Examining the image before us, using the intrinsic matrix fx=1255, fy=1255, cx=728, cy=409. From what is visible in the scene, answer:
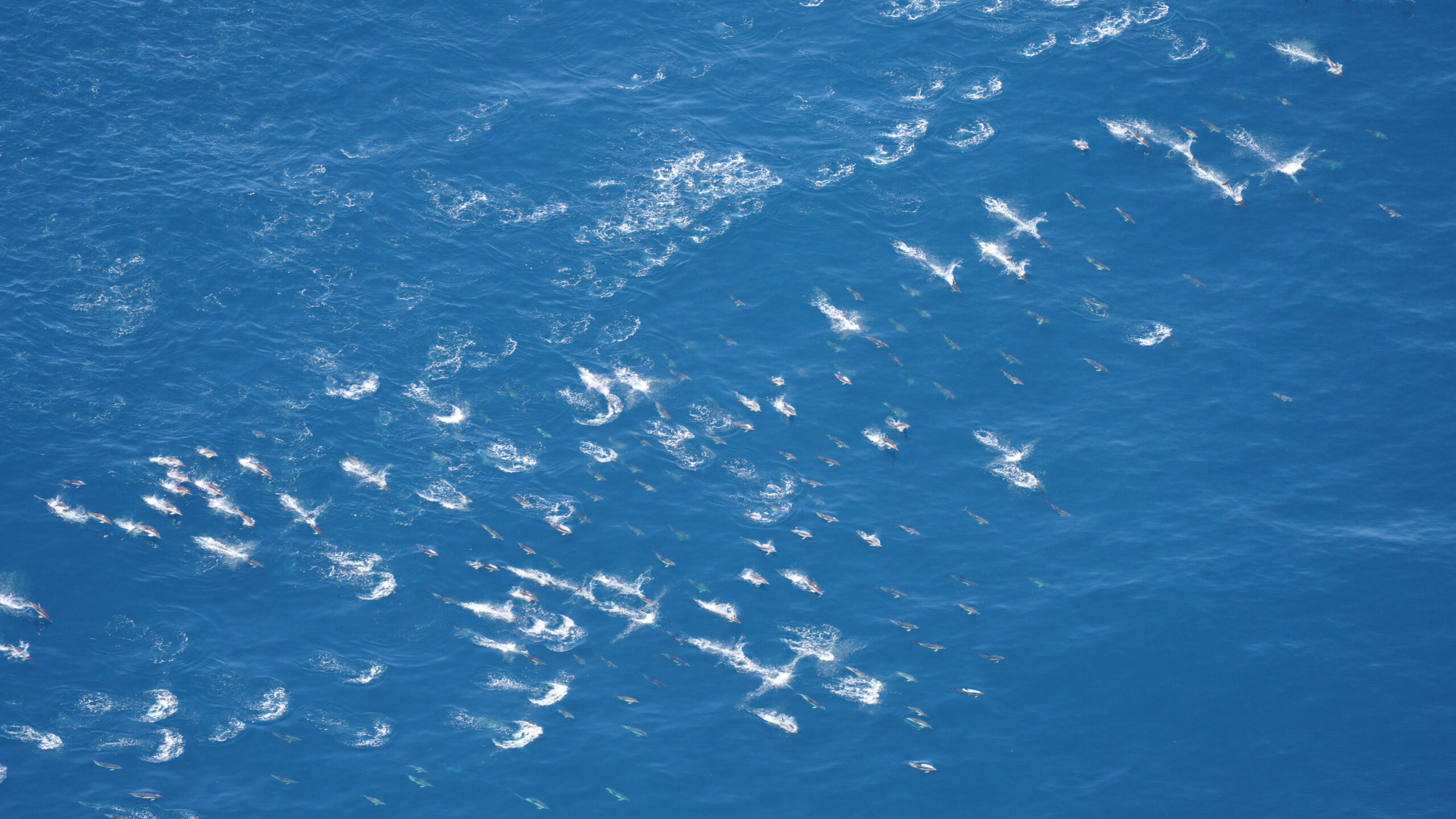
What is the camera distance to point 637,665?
101250 mm

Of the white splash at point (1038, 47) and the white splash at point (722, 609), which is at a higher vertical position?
the white splash at point (1038, 47)

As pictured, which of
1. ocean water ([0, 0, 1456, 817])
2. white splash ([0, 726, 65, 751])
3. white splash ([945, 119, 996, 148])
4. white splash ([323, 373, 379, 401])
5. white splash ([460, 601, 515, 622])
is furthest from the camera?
white splash ([945, 119, 996, 148])

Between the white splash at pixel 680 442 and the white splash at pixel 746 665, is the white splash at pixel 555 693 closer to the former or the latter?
the white splash at pixel 746 665

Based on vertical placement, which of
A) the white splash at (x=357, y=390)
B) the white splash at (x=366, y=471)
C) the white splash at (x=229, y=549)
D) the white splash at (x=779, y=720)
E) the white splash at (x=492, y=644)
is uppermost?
the white splash at (x=357, y=390)

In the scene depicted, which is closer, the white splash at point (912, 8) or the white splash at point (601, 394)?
the white splash at point (601, 394)

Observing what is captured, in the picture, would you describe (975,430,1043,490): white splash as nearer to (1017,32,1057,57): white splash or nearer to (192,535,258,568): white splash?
(1017,32,1057,57): white splash

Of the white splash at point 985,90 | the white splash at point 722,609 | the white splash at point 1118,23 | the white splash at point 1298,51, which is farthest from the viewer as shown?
the white splash at point 1118,23

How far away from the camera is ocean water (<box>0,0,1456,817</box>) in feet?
320

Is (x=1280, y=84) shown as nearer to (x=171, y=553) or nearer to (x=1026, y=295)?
(x=1026, y=295)

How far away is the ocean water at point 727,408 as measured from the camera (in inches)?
3846

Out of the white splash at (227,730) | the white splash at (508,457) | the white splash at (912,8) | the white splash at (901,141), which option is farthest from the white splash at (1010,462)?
the white splash at (227,730)

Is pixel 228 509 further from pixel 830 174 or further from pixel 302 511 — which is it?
pixel 830 174

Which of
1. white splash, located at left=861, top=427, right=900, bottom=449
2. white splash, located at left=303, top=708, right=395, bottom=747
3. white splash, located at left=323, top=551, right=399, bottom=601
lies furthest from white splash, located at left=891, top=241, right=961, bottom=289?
white splash, located at left=303, top=708, right=395, bottom=747

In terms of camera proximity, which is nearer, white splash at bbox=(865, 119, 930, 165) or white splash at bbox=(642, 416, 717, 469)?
white splash at bbox=(642, 416, 717, 469)
